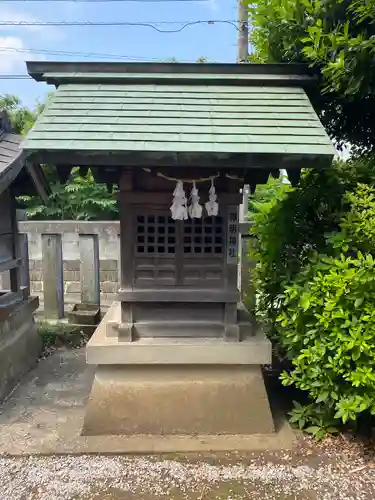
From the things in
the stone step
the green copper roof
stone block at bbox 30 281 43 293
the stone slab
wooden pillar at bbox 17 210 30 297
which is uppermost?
the green copper roof

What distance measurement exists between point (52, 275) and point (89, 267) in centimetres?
69

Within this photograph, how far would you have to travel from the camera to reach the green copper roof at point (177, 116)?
3586 millimetres

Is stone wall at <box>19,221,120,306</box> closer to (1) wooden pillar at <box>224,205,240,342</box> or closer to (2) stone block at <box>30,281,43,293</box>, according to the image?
(2) stone block at <box>30,281,43,293</box>

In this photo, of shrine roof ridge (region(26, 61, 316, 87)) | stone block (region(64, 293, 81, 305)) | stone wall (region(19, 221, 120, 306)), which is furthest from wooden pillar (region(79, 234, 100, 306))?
shrine roof ridge (region(26, 61, 316, 87))

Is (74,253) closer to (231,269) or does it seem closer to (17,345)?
(17,345)

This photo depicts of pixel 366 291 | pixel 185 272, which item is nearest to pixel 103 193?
pixel 185 272

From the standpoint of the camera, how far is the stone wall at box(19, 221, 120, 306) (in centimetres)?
896

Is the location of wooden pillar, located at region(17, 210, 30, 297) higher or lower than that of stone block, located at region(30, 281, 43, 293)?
higher

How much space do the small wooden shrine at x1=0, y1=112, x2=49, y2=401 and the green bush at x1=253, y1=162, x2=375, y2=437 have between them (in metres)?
3.15

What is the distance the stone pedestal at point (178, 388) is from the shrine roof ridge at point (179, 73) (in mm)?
2861

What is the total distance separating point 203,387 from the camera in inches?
175

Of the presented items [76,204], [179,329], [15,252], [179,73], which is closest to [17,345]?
[15,252]

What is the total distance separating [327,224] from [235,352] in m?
1.72

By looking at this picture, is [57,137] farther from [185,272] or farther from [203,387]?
[203,387]
